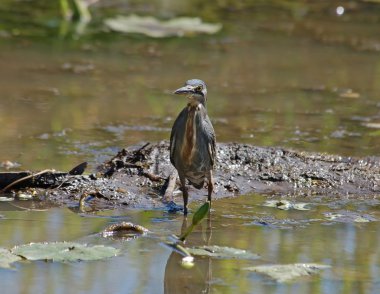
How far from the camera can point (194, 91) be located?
6320 millimetres

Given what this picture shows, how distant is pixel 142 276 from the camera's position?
17.0ft

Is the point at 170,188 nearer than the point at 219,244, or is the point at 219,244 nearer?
the point at 219,244

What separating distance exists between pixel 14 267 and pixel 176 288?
86 cm

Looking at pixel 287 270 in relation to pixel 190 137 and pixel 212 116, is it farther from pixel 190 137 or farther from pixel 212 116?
pixel 212 116

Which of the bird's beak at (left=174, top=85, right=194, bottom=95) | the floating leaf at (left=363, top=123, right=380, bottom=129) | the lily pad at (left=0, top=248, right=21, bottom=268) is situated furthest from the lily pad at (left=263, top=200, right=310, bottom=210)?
the floating leaf at (left=363, top=123, right=380, bottom=129)

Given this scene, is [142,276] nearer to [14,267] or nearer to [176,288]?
[176,288]

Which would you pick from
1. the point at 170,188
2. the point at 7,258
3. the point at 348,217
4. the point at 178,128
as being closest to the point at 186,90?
the point at 178,128

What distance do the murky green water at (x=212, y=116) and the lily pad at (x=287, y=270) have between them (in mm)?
50

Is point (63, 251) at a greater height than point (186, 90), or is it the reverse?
point (186, 90)

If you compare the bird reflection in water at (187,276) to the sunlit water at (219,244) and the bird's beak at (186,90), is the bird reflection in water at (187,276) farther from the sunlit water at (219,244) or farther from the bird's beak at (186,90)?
the bird's beak at (186,90)

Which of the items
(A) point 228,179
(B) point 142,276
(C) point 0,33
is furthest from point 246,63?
(B) point 142,276

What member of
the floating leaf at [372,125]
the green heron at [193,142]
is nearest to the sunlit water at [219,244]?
the green heron at [193,142]

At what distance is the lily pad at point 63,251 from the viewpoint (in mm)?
5277

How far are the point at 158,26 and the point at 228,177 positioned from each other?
6.38m
